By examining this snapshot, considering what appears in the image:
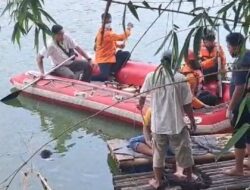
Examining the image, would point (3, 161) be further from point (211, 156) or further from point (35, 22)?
point (35, 22)

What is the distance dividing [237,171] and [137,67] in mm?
3936

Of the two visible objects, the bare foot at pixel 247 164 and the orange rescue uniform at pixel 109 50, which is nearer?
the bare foot at pixel 247 164

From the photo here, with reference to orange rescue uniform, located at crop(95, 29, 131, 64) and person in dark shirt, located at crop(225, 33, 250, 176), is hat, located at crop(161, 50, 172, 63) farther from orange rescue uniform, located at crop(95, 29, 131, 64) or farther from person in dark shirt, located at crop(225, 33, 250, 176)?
orange rescue uniform, located at crop(95, 29, 131, 64)

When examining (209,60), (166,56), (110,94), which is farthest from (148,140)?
(166,56)

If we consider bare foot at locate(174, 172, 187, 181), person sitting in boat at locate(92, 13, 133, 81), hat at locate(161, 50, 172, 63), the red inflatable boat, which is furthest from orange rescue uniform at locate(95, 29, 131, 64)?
hat at locate(161, 50, 172, 63)

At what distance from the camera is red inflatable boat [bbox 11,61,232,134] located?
273 inches

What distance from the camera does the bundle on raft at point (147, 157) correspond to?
228 inches

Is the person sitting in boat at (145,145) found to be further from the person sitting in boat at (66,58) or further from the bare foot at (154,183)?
the person sitting in boat at (66,58)

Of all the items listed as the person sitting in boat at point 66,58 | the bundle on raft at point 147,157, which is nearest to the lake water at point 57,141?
the bundle on raft at point 147,157

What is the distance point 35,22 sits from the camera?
2.47 metres

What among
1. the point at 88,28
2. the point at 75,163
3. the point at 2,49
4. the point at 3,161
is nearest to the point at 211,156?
the point at 75,163

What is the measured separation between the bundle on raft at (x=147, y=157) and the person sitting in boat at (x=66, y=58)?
2.76 meters

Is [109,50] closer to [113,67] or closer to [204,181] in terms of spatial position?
[113,67]

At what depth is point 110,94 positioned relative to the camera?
8.06 m
